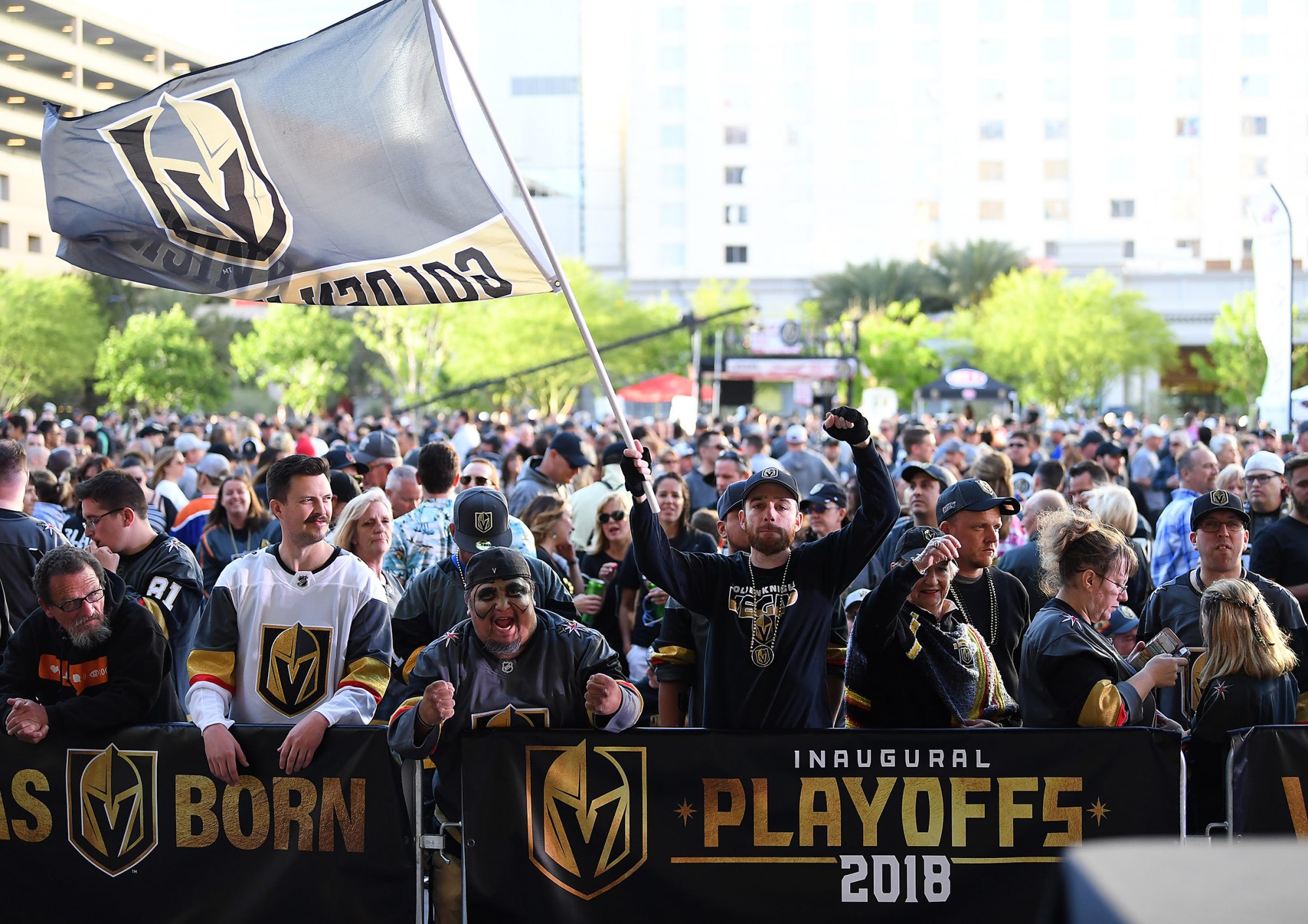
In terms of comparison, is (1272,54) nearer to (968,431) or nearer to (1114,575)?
(968,431)

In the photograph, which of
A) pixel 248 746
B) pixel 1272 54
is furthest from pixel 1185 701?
pixel 1272 54

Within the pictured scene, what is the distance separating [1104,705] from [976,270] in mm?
74944

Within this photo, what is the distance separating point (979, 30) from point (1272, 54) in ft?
66.9

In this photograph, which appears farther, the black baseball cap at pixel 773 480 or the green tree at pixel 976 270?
the green tree at pixel 976 270

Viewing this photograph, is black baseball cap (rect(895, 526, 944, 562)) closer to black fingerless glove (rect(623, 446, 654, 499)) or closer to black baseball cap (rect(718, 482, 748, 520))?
black baseball cap (rect(718, 482, 748, 520))

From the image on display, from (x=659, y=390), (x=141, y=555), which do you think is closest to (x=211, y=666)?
(x=141, y=555)

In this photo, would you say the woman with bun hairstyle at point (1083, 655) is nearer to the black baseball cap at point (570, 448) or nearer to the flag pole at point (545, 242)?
the flag pole at point (545, 242)

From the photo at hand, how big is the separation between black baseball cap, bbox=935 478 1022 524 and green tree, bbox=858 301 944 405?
60.0 metres

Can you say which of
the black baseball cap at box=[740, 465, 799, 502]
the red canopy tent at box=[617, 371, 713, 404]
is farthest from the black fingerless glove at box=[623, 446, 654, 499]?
the red canopy tent at box=[617, 371, 713, 404]

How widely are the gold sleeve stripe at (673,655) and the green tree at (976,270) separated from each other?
73911 millimetres

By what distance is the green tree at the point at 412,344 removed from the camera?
65.6 metres

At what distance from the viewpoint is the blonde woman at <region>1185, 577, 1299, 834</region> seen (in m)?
4.96

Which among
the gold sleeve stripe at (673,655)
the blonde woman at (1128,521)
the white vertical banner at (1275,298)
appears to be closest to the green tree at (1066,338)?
the white vertical banner at (1275,298)

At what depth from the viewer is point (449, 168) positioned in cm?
581
